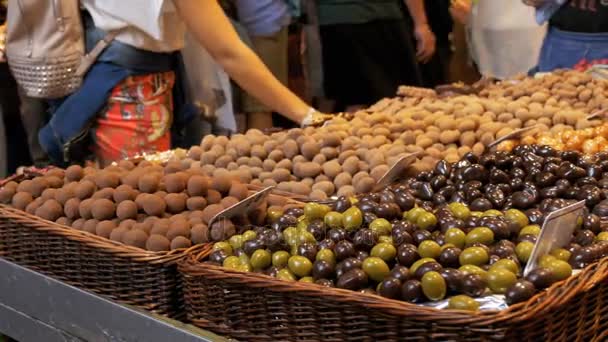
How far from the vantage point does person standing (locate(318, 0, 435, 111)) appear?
12.9 ft

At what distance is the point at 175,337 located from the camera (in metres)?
1.53

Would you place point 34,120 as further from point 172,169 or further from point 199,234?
point 199,234

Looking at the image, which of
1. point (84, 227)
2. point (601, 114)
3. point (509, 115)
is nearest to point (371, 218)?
point (84, 227)

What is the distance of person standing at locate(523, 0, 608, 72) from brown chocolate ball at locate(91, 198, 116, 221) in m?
2.54

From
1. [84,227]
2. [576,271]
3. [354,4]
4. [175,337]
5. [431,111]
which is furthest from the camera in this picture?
[354,4]

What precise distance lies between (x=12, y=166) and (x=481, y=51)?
9.92ft

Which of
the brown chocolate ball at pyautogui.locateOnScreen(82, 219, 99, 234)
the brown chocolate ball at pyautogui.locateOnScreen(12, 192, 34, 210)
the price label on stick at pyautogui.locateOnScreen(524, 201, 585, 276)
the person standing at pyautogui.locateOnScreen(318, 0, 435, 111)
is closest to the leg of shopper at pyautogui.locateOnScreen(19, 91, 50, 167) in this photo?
the person standing at pyautogui.locateOnScreen(318, 0, 435, 111)

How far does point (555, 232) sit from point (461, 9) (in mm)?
4081

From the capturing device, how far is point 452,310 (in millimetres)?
1212

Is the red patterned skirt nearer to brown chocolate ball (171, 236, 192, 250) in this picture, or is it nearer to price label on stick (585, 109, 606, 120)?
brown chocolate ball (171, 236, 192, 250)

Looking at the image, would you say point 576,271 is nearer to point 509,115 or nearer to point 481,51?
point 509,115

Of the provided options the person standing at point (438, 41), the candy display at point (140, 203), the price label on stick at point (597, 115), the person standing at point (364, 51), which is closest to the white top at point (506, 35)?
the person standing at point (438, 41)

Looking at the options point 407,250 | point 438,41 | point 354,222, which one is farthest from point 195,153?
point 438,41

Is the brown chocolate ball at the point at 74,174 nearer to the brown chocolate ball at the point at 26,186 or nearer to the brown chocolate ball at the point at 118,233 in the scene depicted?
the brown chocolate ball at the point at 26,186
